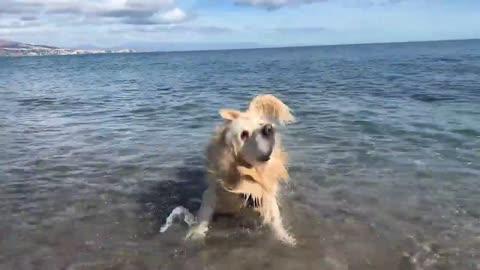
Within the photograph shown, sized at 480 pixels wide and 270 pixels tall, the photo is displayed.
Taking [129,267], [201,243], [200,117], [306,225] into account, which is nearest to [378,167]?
[306,225]

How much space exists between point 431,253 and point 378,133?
20.5ft

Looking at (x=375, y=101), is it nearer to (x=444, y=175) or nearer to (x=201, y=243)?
(x=444, y=175)

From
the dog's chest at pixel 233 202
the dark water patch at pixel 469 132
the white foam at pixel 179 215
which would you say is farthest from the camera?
the dark water patch at pixel 469 132

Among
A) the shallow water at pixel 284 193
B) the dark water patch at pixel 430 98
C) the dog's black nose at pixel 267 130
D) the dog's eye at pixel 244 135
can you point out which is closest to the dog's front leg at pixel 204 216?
the shallow water at pixel 284 193

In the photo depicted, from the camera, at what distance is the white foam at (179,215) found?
6.47 m

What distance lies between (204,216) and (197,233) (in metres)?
0.23

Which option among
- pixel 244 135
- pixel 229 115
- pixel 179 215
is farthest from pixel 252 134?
pixel 179 215

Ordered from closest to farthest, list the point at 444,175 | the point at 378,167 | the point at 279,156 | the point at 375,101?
the point at 279,156
the point at 444,175
the point at 378,167
the point at 375,101

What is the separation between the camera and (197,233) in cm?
608

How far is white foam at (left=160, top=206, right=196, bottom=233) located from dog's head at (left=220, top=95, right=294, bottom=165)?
4.35 feet

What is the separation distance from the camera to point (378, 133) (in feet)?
37.7

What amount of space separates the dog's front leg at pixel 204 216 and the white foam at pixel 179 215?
A: 0.73 ft

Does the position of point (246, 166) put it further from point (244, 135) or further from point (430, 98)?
point (430, 98)

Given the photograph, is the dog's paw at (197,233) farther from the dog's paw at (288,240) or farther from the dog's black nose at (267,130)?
the dog's black nose at (267,130)
